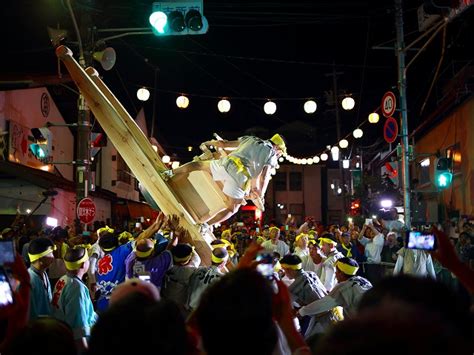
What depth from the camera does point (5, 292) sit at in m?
3.05

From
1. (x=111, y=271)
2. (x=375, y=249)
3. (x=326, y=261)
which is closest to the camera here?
(x=111, y=271)

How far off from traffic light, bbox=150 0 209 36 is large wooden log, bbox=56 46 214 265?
2757mm

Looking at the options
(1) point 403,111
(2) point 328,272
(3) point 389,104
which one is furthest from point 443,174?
(2) point 328,272

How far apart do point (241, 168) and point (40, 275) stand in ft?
12.7

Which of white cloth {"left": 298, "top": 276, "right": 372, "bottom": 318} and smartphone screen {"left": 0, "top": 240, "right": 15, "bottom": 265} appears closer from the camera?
smartphone screen {"left": 0, "top": 240, "right": 15, "bottom": 265}

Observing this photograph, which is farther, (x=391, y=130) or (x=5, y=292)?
(x=391, y=130)

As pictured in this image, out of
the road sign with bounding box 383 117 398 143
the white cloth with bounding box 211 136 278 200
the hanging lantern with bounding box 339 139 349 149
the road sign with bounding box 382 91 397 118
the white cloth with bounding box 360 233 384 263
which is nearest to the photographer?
the white cloth with bounding box 211 136 278 200

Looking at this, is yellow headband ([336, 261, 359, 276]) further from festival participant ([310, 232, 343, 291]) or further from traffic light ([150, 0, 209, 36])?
traffic light ([150, 0, 209, 36])

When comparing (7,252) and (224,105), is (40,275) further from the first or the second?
(224,105)

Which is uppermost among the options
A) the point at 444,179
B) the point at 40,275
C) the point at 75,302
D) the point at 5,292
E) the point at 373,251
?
the point at 444,179

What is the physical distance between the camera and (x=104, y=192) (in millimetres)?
28766

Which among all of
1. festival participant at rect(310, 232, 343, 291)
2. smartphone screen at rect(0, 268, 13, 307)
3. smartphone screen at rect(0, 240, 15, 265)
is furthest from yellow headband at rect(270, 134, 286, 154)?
smartphone screen at rect(0, 268, 13, 307)

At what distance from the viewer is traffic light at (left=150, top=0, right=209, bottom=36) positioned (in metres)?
11.3

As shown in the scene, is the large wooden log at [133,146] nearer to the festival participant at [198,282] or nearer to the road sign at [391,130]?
the festival participant at [198,282]
